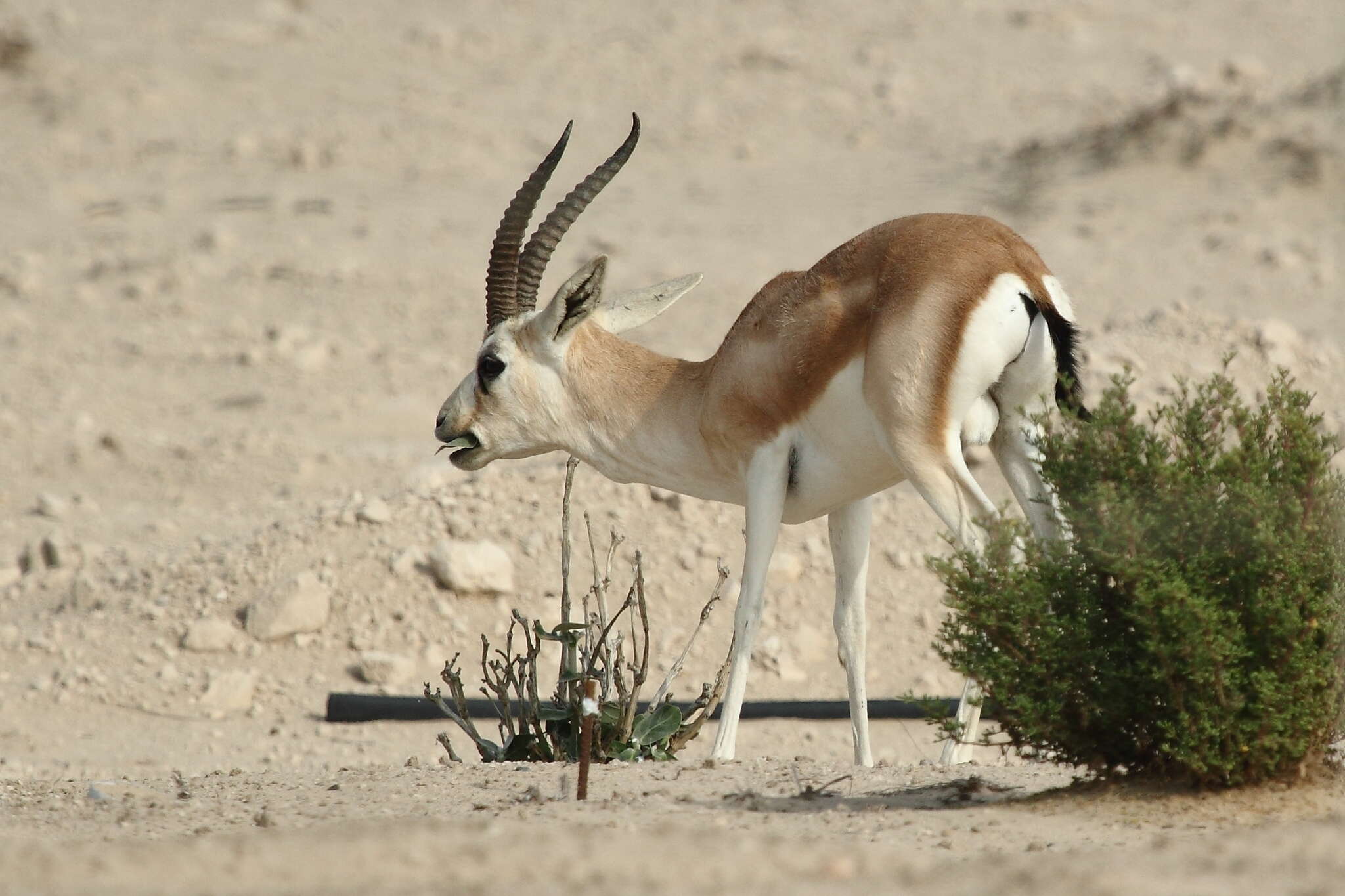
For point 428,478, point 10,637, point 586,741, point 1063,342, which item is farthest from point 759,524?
point 10,637

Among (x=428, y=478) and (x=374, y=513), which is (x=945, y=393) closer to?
(x=374, y=513)

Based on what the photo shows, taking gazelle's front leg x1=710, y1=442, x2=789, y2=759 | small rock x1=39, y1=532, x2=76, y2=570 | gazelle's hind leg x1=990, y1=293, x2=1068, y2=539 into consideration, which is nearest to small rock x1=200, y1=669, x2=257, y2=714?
small rock x1=39, y1=532, x2=76, y2=570

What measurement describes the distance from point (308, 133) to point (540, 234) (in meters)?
17.3

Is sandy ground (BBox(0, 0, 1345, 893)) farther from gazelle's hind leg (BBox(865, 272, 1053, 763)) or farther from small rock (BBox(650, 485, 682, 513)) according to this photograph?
gazelle's hind leg (BBox(865, 272, 1053, 763))

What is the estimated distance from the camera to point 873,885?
15.2 ft

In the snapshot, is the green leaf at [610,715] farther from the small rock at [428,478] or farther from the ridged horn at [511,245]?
the small rock at [428,478]

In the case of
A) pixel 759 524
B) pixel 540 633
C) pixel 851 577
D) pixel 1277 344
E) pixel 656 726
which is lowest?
pixel 656 726

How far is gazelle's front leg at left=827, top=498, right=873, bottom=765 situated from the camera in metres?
8.30

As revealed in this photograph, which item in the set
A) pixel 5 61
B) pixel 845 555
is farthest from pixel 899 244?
pixel 5 61

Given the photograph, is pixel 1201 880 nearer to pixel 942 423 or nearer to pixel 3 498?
pixel 942 423

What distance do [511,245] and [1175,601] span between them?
384 cm

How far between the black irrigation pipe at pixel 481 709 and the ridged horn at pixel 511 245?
6.89ft

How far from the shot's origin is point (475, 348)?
18.6 meters

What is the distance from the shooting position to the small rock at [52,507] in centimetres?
1380
